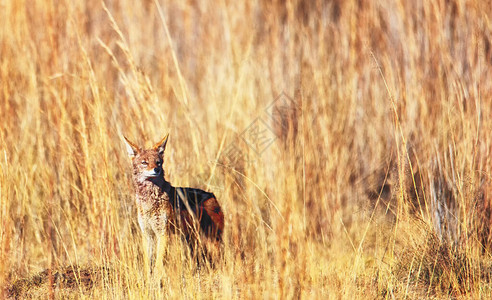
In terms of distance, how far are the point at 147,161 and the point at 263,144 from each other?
1.43m

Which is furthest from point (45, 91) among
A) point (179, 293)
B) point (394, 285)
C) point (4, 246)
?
point (394, 285)

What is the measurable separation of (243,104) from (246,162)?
30.4 inches

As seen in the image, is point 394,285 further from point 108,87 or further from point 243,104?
point 108,87

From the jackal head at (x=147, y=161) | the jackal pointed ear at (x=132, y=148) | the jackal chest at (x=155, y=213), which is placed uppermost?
the jackal pointed ear at (x=132, y=148)

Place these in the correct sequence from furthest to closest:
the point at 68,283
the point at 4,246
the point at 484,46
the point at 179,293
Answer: the point at 484,46 < the point at 68,283 < the point at 4,246 < the point at 179,293

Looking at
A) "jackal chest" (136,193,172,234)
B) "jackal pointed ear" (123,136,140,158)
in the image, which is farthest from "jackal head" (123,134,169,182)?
"jackal chest" (136,193,172,234)

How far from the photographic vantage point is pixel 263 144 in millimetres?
4488

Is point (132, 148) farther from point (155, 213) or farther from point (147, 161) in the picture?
point (155, 213)

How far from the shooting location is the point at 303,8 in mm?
5594

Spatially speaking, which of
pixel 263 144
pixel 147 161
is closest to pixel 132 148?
pixel 147 161

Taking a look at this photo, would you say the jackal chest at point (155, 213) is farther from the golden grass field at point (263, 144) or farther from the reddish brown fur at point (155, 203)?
the golden grass field at point (263, 144)

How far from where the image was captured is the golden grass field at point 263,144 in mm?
2982

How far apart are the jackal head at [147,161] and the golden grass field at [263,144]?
0.18 meters

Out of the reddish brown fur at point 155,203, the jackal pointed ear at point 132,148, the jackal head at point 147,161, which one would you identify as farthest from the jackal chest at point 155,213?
the jackal pointed ear at point 132,148
